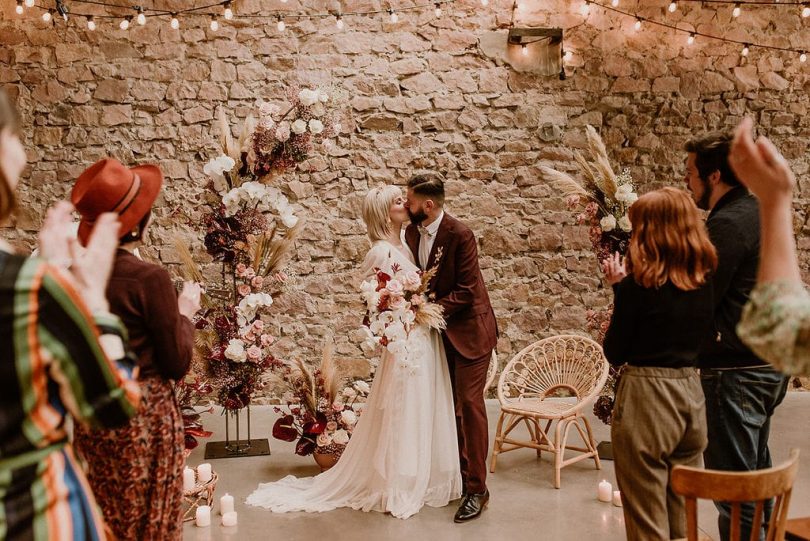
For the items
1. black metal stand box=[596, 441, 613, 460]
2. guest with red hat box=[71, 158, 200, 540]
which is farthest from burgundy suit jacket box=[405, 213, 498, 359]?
guest with red hat box=[71, 158, 200, 540]

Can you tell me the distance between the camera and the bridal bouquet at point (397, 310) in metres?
3.82

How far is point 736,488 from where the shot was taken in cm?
188

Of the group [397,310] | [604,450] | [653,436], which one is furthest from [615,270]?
→ [604,450]

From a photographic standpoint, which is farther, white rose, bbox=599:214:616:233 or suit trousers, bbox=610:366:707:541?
white rose, bbox=599:214:616:233

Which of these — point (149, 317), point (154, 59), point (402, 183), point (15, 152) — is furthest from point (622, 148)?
point (15, 152)

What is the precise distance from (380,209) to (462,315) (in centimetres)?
76

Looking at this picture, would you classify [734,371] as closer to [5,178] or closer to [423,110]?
[5,178]

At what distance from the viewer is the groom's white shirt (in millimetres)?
4137

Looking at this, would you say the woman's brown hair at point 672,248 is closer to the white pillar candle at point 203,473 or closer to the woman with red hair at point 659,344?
the woman with red hair at point 659,344

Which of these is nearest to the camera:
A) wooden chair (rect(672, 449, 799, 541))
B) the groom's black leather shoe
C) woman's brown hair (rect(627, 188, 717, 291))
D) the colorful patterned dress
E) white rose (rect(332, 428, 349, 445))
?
the colorful patterned dress

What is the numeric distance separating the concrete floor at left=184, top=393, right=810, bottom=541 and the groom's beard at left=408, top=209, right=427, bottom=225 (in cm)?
162

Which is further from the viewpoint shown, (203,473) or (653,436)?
(203,473)

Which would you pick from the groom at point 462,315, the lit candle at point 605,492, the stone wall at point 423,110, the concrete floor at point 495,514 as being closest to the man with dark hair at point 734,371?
the concrete floor at point 495,514

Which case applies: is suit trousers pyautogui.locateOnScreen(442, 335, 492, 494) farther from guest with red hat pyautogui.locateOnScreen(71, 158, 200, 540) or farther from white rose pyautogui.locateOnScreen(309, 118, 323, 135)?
guest with red hat pyautogui.locateOnScreen(71, 158, 200, 540)
